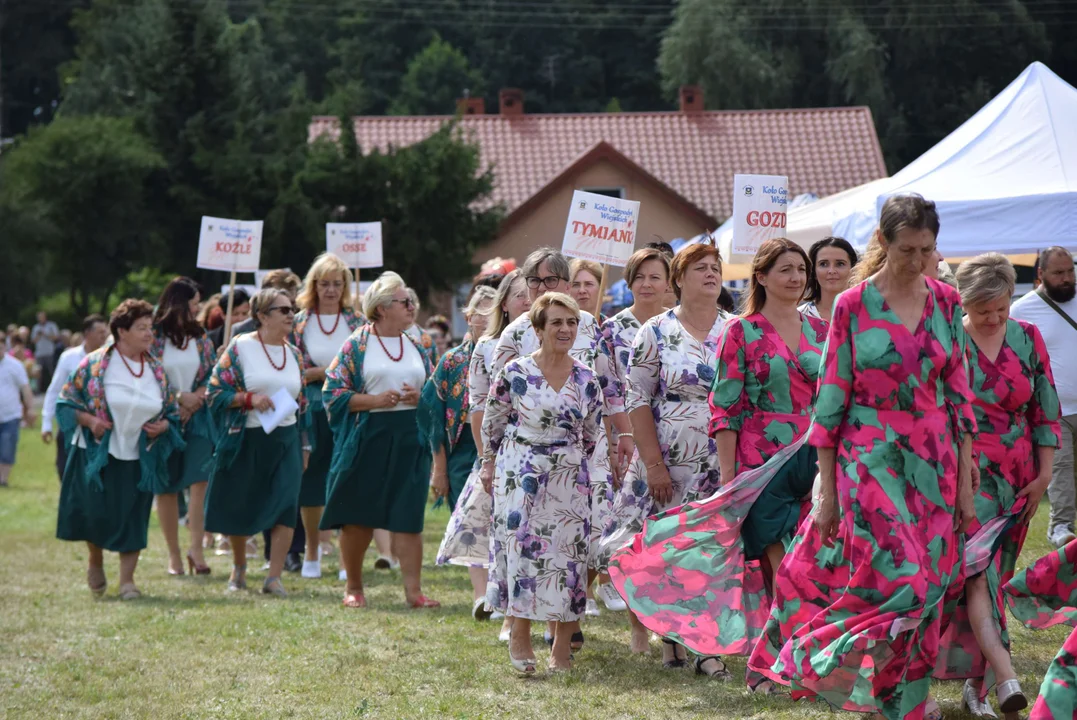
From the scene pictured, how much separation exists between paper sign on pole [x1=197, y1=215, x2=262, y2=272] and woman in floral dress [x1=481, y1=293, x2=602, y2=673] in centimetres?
754

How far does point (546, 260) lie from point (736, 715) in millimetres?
2890

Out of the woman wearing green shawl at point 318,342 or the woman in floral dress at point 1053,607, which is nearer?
the woman in floral dress at point 1053,607

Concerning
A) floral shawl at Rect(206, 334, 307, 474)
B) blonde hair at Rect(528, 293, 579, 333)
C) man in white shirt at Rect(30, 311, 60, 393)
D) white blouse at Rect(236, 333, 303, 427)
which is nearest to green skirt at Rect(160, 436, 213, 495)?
floral shawl at Rect(206, 334, 307, 474)

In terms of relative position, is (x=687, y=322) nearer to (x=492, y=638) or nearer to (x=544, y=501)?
(x=544, y=501)

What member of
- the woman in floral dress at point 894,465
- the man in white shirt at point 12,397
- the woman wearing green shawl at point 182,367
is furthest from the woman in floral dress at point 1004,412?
the man in white shirt at point 12,397

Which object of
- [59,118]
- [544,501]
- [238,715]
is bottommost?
[238,715]

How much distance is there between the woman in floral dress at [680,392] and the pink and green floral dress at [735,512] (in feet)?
1.64

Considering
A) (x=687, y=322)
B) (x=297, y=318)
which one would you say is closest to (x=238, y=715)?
(x=687, y=322)

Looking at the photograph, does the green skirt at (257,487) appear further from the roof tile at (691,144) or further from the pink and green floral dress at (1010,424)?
the roof tile at (691,144)

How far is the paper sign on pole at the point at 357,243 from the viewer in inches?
616

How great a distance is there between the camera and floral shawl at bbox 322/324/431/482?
33.4ft

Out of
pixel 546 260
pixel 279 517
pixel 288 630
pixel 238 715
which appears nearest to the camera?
pixel 238 715

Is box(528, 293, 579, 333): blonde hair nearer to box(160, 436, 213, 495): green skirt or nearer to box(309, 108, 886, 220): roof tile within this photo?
box(160, 436, 213, 495): green skirt

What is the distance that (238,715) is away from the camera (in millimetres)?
6938
